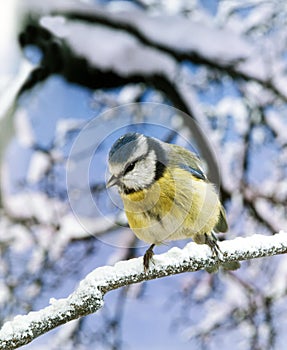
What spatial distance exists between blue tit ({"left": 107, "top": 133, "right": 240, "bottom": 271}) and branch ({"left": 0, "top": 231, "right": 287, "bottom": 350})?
0.12 m

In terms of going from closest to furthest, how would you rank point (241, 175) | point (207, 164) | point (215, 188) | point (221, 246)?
point (221, 246) → point (215, 188) → point (207, 164) → point (241, 175)

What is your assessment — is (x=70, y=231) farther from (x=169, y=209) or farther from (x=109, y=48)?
(x=169, y=209)

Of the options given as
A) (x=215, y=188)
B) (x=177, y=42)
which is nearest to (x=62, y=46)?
(x=177, y=42)

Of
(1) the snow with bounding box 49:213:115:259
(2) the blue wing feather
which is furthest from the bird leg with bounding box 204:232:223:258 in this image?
(1) the snow with bounding box 49:213:115:259

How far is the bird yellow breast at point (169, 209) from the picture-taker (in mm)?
816

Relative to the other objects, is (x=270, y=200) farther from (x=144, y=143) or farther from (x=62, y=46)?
(x=144, y=143)

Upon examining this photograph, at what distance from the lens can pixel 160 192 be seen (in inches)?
32.3

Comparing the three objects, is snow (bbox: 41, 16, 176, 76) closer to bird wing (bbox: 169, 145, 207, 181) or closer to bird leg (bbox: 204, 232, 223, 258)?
bird wing (bbox: 169, 145, 207, 181)

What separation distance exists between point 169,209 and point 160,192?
0.03 metres

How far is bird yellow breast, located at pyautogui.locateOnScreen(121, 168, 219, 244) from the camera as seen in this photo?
0.82 metres

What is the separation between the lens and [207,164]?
1.71 metres

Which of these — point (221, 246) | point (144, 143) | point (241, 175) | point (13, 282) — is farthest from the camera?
point (241, 175)

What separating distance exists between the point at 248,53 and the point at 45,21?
789mm

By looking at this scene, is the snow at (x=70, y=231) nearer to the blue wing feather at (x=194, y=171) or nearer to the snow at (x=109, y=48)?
the snow at (x=109, y=48)
